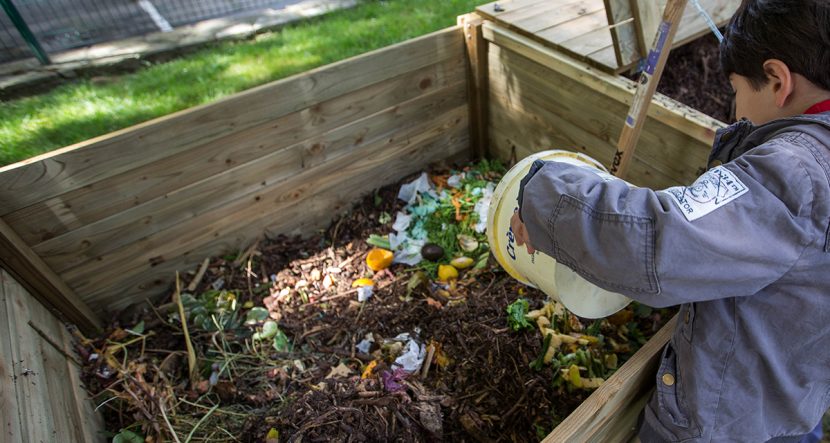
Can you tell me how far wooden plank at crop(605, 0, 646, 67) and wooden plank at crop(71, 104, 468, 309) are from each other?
1.11 meters

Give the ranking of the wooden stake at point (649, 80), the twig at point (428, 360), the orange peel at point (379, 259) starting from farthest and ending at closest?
the orange peel at point (379, 259) < the twig at point (428, 360) < the wooden stake at point (649, 80)

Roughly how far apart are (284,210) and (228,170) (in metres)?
0.44

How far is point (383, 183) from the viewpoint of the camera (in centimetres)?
310

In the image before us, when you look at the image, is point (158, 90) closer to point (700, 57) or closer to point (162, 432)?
point (162, 432)

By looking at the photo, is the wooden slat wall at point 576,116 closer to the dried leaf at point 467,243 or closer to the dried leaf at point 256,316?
the dried leaf at point 467,243

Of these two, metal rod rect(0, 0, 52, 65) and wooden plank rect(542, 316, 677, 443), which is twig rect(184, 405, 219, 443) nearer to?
wooden plank rect(542, 316, 677, 443)

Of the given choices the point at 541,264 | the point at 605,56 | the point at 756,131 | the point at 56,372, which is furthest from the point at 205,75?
the point at 756,131

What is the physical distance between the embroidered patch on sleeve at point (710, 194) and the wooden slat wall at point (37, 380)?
1.85m

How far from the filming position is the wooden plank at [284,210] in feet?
7.78

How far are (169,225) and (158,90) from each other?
3.58 feet

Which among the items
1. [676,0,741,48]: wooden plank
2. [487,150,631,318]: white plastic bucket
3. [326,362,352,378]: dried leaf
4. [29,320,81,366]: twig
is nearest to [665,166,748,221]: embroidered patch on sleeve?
[487,150,631,318]: white plastic bucket

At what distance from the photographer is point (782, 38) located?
1.00 m

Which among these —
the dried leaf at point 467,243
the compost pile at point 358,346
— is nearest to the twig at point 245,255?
the compost pile at point 358,346

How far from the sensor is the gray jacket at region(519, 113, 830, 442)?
90cm
